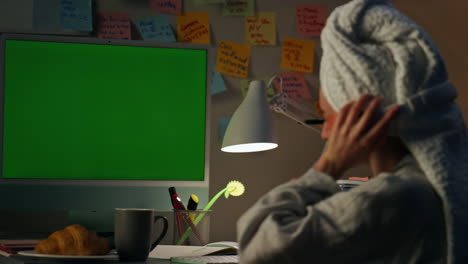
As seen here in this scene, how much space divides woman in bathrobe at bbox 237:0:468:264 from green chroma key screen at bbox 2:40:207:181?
1.89 ft

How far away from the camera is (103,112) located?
108 centimetres

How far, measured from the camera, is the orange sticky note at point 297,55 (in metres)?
1.56

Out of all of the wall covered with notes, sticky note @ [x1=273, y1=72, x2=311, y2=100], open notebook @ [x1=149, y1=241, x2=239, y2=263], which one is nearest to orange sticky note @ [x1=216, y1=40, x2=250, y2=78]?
the wall covered with notes

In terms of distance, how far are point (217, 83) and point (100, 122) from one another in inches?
20.0

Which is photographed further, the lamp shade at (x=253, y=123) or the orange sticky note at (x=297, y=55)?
the orange sticky note at (x=297, y=55)

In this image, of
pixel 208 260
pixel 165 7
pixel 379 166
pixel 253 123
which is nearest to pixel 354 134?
pixel 379 166

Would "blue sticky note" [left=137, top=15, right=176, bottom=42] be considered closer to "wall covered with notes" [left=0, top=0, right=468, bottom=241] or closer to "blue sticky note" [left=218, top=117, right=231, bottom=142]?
"wall covered with notes" [left=0, top=0, right=468, bottom=241]

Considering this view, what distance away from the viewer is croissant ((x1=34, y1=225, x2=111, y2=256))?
80 centimetres

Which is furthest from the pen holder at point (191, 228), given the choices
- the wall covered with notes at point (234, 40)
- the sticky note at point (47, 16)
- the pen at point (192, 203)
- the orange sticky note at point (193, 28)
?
the sticky note at point (47, 16)

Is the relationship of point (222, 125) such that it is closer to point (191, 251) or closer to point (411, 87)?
point (191, 251)

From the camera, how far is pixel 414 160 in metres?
0.52

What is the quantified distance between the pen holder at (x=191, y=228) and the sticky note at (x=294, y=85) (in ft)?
1.95

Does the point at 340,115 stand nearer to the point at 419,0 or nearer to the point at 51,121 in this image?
the point at 51,121

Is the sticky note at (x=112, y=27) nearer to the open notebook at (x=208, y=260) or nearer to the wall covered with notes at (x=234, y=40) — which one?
the wall covered with notes at (x=234, y=40)
